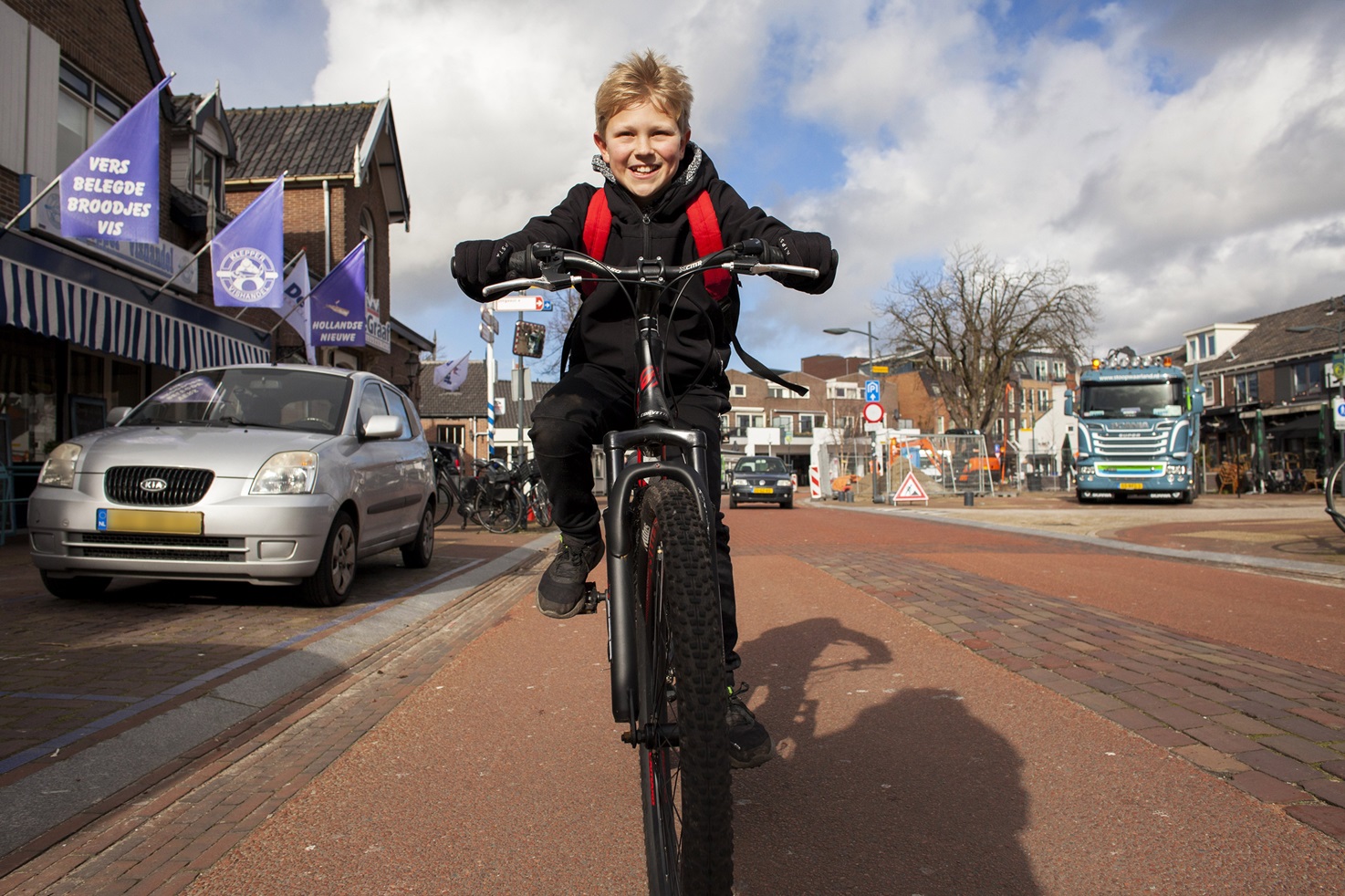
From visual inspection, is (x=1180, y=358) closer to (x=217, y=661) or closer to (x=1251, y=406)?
(x=1251, y=406)

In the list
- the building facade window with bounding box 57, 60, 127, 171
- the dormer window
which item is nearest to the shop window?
the building facade window with bounding box 57, 60, 127, 171

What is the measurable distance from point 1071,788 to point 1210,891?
0.74m

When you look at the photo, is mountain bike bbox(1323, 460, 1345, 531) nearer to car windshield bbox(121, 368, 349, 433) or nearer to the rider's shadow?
the rider's shadow

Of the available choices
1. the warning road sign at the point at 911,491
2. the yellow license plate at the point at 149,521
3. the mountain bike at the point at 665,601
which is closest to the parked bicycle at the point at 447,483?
the yellow license plate at the point at 149,521

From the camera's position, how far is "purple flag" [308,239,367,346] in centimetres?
1894

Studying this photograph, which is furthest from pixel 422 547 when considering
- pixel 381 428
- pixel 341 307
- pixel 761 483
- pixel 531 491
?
pixel 761 483

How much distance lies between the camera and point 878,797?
299 cm

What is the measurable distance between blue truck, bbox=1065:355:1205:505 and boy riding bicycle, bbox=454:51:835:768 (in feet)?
78.9

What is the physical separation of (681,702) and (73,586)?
595 centimetres

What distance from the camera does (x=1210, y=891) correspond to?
7.55 ft

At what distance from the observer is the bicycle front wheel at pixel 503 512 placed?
15203mm

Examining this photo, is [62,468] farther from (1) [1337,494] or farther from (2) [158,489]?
(1) [1337,494]

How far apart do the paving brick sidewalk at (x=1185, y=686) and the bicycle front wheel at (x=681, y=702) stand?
1846mm

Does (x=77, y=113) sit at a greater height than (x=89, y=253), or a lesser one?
greater
